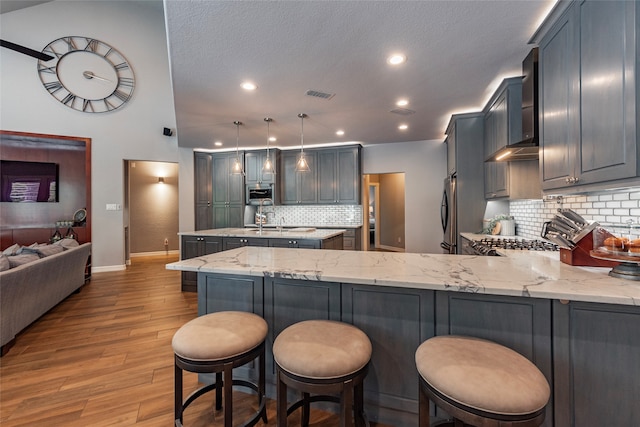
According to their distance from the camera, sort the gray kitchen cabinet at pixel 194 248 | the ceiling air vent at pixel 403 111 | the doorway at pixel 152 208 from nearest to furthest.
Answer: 1. the ceiling air vent at pixel 403 111
2. the gray kitchen cabinet at pixel 194 248
3. the doorway at pixel 152 208

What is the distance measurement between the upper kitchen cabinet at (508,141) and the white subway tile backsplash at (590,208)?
0.25 m

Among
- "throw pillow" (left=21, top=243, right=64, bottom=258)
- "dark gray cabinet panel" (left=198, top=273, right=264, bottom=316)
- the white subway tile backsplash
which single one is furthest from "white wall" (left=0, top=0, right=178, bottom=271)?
the white subway tile backsplash

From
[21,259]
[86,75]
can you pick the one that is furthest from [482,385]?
[86,75]

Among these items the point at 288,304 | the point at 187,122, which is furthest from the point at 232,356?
the point at 187,122

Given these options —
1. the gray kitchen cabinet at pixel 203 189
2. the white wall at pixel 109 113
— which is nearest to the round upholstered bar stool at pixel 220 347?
the gray kitchen cabinet at pixel 203 189

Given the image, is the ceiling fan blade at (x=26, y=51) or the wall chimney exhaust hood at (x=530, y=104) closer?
the wall chimney exhaust hood at (x=530, y=104)

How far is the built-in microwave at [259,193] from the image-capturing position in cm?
607

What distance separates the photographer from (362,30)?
6.70 ft

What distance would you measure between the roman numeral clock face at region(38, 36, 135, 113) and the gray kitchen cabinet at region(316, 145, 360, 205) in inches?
170

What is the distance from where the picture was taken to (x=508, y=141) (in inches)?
107

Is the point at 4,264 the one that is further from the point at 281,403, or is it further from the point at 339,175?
the point at 339,175

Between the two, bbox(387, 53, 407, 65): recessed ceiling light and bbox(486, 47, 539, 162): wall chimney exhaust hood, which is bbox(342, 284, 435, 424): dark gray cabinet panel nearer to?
bbox(486, 47, 539, 162): wall chimney exhaust hood

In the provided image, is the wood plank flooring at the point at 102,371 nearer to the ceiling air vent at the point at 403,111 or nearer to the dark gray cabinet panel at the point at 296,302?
the dark gray cabinet panel at the point at 296,302

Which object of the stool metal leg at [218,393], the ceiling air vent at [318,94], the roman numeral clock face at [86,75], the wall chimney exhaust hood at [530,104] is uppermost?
the roman numeral clock face at [86,75]
